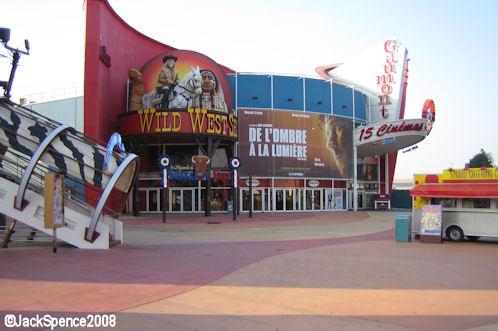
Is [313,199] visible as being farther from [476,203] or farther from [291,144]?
[476,203]

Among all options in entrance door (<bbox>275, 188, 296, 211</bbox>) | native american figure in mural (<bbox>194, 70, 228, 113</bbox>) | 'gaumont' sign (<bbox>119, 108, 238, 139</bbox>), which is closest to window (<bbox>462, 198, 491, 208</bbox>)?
'gaumont' sign (<bbox>119, 108, 238, 139</bbox>)

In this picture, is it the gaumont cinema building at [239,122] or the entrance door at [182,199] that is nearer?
the gaumont cinema building at [239,122]

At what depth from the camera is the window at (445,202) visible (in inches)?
662

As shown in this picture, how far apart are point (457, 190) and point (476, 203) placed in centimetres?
92

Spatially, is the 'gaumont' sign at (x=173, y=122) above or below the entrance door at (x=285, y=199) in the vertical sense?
above

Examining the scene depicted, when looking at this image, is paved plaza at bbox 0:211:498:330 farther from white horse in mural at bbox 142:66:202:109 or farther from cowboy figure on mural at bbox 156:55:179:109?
cowboy figure on mural at bbox 156:55:179:109

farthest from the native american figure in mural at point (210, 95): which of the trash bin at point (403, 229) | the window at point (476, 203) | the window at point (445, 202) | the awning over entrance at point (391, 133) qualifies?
the window at point (476, 203)

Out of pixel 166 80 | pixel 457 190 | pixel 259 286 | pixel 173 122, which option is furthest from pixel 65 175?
pixel 166 80

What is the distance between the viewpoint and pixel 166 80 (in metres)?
32.8

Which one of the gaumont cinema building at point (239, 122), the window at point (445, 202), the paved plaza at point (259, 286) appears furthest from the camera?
the gaumont cinema building at point (239, 122)

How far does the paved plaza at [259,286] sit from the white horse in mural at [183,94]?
18.4 metres

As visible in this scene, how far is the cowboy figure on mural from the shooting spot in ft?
107

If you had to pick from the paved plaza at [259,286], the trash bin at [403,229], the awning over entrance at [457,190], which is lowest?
A: the paved plaza at [259,286]

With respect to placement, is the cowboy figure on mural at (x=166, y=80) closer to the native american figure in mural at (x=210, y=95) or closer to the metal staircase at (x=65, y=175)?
the native american figure in mural at (x=210, y=95)
